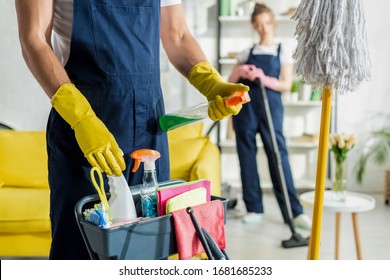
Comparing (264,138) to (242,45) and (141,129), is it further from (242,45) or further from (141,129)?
(141,129)

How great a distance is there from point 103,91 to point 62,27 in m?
0.16

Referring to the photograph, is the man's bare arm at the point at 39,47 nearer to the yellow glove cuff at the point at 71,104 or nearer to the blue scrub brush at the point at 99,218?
the yellow glove cuff at the point at 71,104

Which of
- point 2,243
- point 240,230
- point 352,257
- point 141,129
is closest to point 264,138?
point 240,230

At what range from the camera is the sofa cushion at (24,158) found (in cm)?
243

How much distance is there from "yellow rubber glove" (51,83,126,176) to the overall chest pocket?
4.6 inches

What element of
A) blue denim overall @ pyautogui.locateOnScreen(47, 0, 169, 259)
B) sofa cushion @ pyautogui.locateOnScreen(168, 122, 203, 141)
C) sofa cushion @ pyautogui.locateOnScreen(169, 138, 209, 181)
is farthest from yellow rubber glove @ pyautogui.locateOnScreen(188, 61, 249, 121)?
sofa cushion @ pyautogui.locateOnScreen(168, 122, 203, 141)

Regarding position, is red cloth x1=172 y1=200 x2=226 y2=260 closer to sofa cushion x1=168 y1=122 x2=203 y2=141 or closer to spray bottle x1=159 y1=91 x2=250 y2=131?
spray bottle x1=159 y1=91 x2=250 y2=131

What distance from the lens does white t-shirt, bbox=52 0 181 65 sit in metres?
1.07

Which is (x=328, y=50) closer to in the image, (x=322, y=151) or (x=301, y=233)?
(x=322, y=151)

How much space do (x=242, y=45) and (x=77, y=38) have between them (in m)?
3.03

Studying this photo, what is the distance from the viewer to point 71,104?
95 cm

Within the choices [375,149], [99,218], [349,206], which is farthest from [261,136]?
[99,218]

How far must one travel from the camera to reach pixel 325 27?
82 centimetres
